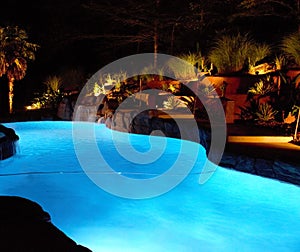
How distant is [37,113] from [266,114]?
28.6 feet

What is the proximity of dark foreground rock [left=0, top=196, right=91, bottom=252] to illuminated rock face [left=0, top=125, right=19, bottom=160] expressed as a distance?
442cm

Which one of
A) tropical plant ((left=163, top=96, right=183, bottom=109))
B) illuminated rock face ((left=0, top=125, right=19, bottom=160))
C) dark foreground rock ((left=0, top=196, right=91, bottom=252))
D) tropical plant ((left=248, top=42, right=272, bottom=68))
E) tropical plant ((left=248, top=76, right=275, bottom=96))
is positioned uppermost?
tropical plant ((left=248, top=42, right=272, bottom=68))

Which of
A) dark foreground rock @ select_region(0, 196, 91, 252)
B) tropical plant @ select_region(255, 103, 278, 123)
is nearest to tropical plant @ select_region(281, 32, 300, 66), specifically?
tropical plant @ select_region(255, 103, 278, 123)

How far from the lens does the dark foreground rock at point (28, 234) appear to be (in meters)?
2.62

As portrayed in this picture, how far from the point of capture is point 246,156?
255 inches

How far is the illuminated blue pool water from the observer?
14.6 ft

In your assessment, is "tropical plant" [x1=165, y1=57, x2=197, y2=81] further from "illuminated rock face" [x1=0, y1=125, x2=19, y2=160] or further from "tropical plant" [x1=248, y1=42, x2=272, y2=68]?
"illuminated rock face" [x1=0, y1=125, x2=19, y2=160]

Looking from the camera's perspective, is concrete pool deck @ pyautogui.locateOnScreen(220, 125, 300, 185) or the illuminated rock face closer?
concrete pool deck @ pyautogui.locateOnScreen(220, 125, 300, 185)

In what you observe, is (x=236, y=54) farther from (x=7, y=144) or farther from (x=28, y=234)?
(x=28, y=234)

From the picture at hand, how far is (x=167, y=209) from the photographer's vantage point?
17.8ft

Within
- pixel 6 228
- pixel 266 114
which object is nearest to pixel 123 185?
pixel 6 228

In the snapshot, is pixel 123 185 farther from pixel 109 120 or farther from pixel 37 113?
pixel 37 113

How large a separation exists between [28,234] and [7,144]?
214 inches

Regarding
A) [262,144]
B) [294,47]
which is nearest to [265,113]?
[262,144]
